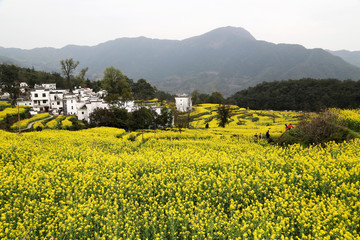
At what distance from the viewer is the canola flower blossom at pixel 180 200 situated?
657 cm

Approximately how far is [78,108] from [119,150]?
40460 mm

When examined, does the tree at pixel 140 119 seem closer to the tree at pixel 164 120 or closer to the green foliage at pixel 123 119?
the green foliage at pixel 123 119

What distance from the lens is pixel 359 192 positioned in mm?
7898

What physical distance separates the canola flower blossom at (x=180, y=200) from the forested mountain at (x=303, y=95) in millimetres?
87820

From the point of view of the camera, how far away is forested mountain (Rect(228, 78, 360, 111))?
87125 mm

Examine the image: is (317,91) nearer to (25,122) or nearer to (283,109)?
(283,109)

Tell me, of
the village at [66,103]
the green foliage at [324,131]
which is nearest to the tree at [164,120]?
the village at [66,103]

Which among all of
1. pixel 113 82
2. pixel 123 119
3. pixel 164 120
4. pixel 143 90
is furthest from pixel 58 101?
pixel 143 90

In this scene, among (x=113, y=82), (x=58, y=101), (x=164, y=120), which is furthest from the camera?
(x=113, y=82)

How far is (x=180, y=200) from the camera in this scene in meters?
8.26

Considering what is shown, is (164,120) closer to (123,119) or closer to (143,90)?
(123,119)

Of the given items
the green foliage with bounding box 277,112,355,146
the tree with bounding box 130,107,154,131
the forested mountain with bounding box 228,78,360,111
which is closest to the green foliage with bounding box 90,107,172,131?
the tree with bounding box 130,107,154,131

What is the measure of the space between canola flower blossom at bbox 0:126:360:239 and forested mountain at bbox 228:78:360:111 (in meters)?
87.8

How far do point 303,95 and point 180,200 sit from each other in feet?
367
